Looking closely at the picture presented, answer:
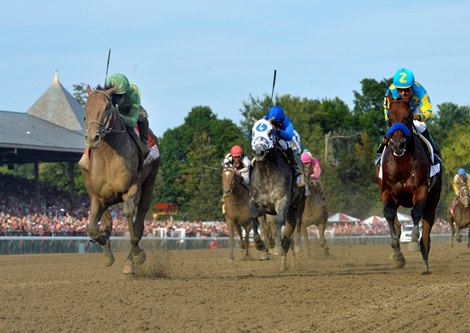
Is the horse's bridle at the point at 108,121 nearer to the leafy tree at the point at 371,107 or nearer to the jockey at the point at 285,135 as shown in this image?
the jockey at the point at 285,135

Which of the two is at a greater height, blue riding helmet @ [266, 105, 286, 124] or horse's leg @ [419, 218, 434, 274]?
blue riding helmet @ [266, 105, 286, 124]

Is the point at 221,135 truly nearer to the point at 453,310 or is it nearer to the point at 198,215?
the point at 198,215

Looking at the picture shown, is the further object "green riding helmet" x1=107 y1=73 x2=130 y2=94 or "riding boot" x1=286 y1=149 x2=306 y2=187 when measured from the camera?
"riding boot" x1=286 y1=149 x2=306 y2=187

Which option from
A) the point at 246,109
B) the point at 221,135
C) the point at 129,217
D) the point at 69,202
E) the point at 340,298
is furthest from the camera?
the point at 221,135

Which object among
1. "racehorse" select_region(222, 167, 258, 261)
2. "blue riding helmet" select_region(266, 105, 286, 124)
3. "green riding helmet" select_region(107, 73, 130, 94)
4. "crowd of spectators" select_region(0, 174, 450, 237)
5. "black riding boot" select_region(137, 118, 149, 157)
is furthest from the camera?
"crowd of spectators" select_region(0, 174, 450, 237)

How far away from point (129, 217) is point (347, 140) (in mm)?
80442

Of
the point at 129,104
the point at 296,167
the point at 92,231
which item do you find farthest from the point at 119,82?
the point at 296,167

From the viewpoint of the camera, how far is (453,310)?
347 inches

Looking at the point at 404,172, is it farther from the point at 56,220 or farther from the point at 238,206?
the point at 56,220

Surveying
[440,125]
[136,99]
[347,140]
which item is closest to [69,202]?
[136,99]

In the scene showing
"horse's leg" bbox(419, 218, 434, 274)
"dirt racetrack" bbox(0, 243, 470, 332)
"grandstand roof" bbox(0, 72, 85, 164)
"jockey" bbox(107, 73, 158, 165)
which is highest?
"grandstand roof" bbox(0, 72, 85, 164)

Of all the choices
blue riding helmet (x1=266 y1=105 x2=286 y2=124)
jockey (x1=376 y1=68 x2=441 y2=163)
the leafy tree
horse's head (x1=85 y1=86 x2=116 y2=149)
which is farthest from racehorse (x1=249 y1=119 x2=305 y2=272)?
the leafy tree

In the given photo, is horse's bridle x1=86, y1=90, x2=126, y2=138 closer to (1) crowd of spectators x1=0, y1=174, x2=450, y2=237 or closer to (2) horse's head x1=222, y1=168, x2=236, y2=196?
(2) horse's head x1=222, y1=168, x2=236, y2=196

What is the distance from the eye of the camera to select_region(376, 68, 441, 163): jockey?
46.4 feet
